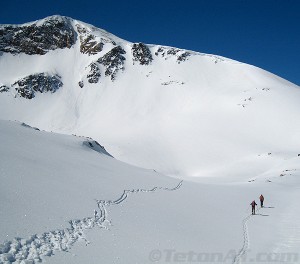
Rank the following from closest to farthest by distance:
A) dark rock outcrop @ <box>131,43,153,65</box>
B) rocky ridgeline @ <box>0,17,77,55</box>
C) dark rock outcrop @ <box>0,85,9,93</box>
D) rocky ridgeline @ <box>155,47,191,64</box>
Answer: dark rock outcrop @ <box>0,85,9,93</box> < rocky ridgeline @ <box>155,47,191,64</box> < dark rock outcrop @ <box>131,43,153,65</box> < rocky ridgeline @ <box>0,17,77,55</box>

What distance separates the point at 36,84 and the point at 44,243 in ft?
448

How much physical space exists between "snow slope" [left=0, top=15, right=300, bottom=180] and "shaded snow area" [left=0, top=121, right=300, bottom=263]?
38968mm

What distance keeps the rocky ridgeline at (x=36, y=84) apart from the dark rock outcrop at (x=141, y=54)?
38226mm

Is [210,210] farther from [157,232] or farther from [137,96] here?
[137,96]

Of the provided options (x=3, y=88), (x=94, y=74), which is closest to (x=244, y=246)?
(x=94, y=74)

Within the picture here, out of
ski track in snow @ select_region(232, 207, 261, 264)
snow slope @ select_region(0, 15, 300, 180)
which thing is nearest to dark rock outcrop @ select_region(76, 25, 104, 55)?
snow slope @ select_region(0, 15, 300, 180)

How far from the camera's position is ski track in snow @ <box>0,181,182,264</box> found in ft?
35.4

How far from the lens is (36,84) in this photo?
454 ft

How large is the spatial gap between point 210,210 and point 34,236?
15404 millimetres

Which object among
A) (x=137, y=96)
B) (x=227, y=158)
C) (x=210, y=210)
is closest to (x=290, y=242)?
(x=210, y=210)

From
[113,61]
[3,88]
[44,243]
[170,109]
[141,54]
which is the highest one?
[141,54]

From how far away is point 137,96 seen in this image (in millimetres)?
129250

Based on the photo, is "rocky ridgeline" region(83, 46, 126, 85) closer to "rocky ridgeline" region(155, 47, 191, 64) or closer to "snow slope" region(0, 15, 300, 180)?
"snow slope" region(0, 15, 300, 180)

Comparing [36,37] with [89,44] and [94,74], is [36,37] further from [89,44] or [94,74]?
[94,74]
